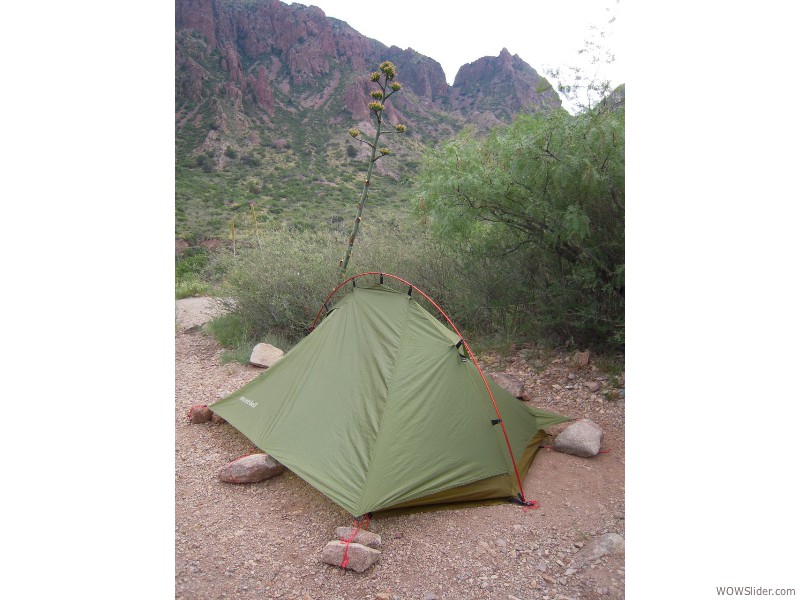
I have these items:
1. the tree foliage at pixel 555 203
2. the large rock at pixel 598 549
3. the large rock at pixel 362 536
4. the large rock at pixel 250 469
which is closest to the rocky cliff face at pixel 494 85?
the tree foliage at pixel 555 203

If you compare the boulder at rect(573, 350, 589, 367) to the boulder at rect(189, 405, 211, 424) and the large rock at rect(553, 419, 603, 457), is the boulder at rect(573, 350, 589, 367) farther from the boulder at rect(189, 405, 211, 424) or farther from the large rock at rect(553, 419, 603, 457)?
the boulder at rect(189, 405, 211, 424)

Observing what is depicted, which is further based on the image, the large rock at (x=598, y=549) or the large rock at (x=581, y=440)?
the large rock at (x=581, y=440)

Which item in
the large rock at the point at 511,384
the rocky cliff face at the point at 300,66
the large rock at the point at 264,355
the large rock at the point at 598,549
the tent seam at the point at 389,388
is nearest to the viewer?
the large rock at the point at 598,549

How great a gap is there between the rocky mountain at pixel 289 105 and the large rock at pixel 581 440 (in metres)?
12.2

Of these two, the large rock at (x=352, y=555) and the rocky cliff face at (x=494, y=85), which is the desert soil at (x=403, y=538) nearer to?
the large rock at (x=352, y=555)

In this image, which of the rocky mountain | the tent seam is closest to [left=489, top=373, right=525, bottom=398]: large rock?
the tent seam

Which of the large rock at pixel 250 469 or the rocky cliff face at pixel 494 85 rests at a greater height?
the rocky cliff face at pixel 494 85

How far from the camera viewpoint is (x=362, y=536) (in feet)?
8.64

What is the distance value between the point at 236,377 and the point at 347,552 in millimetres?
3444

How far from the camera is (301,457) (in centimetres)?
324

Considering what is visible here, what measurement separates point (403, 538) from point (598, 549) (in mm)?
1028

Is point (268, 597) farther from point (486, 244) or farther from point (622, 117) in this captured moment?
point (486, 244)

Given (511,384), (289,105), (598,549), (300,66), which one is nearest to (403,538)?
(598,549)

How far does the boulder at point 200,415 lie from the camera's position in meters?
4.33
